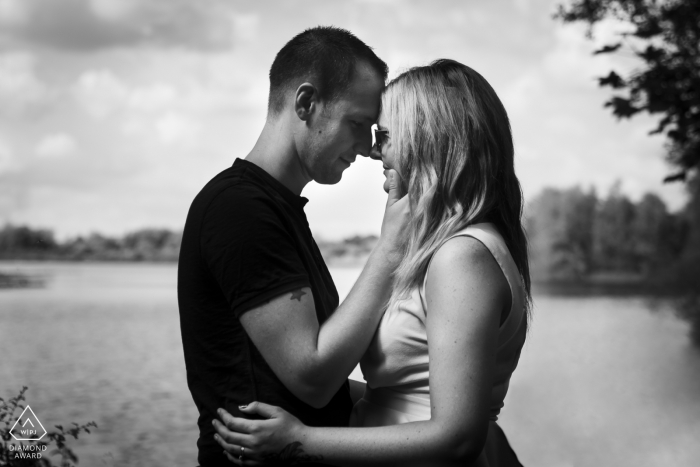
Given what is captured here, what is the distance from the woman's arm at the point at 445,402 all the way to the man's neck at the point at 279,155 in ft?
1.87

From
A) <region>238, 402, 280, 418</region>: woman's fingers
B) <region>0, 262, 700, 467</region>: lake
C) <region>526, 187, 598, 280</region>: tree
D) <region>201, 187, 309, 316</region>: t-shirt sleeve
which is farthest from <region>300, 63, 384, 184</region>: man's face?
<region>526, 187, 598, 280</region>: tree

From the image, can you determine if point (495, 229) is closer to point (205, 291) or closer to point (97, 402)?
point (205, 291)

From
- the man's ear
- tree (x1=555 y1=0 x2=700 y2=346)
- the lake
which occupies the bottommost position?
the lake

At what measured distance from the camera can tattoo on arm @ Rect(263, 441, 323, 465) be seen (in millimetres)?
1543

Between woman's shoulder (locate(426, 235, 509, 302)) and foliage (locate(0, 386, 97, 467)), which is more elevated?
woman's shoulder (locate(426, 235, 509, 302))

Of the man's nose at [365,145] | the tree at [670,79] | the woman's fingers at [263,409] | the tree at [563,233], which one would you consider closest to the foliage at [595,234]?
the tree at [563,233]

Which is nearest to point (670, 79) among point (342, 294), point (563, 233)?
point (342, 294)

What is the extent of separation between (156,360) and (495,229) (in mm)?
17332

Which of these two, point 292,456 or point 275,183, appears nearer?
point 292,456

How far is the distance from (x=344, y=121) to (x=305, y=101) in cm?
13

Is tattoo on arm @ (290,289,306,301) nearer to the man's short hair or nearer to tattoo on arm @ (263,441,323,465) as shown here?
tattoo on arm @ (263,441,323,465)

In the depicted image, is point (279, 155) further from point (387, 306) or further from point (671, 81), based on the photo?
point (671, 81)

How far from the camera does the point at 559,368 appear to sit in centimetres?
1967

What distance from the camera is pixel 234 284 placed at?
1556 mm
